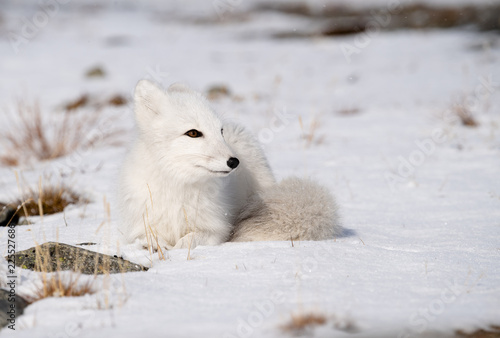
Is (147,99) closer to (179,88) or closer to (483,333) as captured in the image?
(179,88)

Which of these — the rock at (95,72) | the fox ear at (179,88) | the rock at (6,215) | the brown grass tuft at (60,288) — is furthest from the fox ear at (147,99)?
the rock at (95,72)

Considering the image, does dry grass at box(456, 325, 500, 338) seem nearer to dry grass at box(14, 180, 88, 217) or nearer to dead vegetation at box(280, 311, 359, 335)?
dead vegetation at box(280, 311, 359, 335)

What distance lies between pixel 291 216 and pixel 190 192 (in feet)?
2.42

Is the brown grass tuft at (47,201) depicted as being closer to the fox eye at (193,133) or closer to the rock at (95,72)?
the fox eye at (193,133)

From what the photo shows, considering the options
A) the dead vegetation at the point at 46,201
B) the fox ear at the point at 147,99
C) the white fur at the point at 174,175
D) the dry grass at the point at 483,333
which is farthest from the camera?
the dead vegetation at the point at 46,201

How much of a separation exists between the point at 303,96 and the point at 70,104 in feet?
17.7

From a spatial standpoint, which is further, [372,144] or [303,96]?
[303,96]

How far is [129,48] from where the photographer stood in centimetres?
2100

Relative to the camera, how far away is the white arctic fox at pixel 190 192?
10.9ft

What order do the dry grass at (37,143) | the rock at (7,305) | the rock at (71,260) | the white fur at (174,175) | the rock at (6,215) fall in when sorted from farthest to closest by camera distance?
the dry grass at (37,143) < the rock at (6,215) < the white fur at (174,175) < the rock at (71,260) < the rock at (7,305)

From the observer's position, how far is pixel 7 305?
231 cm

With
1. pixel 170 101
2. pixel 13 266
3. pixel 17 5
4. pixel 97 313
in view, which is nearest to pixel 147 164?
pixel 170 101

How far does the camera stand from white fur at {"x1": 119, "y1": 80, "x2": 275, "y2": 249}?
330cm

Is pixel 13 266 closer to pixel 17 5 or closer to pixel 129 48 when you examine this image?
pixel 129 48
